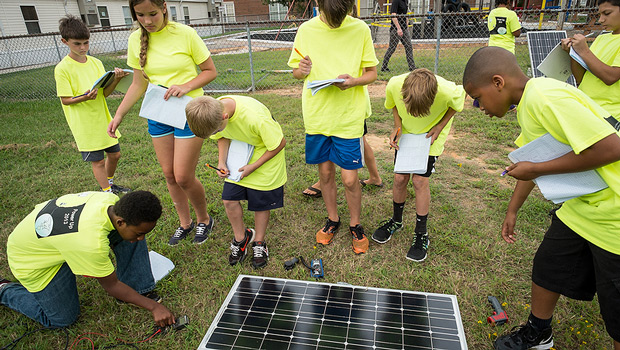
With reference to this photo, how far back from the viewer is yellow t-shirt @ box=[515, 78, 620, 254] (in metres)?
1.45

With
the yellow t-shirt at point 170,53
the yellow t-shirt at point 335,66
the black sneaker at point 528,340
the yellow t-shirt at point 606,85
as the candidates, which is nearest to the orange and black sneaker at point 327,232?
the yellow t-shirt at point 335,66

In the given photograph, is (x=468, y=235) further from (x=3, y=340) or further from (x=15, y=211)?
(x=15, y=211)

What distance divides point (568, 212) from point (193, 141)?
2.49 metres

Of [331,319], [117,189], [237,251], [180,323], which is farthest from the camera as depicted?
[117,189]

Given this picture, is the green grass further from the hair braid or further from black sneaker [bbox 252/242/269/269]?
the hair braid

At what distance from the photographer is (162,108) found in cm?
279

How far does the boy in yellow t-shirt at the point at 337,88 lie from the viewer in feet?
8.83

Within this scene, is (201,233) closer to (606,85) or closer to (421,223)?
(421,223)

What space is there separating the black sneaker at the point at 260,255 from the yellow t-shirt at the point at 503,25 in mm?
5903

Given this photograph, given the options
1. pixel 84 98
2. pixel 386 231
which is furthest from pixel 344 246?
pixel 84 98

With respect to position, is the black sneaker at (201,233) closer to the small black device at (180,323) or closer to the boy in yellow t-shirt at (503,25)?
the small black device at (180,323)

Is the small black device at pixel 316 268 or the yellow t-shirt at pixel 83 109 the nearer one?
the small black device at pixel 316 268

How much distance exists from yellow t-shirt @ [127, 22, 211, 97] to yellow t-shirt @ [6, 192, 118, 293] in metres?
1.04

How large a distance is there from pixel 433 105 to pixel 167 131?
81.4 inches
